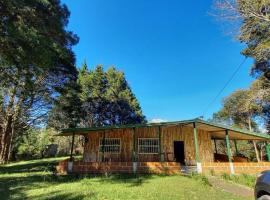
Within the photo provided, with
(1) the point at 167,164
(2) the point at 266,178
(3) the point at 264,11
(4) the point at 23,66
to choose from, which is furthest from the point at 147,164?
(2) the point at 266,178

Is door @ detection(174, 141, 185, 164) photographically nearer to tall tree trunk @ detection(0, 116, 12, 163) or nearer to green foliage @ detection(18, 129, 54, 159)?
tall tree trunk @ detection(0, 116, 12, 163)

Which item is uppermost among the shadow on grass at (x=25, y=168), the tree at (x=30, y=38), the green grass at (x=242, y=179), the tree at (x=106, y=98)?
the tree at (x=106, y=98)

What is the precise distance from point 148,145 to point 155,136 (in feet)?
2.83

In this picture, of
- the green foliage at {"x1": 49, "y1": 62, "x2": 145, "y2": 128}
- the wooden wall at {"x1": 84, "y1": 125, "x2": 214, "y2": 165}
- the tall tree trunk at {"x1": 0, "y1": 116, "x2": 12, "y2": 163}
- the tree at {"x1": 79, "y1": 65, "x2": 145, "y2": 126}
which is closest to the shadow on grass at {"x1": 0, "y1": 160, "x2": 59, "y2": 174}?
the tall tree trunk at {"x1": 0, "y1": 116, "x2": 12, "y2": 163}

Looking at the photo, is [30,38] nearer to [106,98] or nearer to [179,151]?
[179,151]

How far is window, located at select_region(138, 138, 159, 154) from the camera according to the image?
17938 mm

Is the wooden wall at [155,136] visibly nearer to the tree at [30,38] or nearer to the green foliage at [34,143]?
the tree at [30,38]

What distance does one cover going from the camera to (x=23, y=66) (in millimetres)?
11297

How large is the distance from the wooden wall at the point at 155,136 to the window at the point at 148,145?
0.23m

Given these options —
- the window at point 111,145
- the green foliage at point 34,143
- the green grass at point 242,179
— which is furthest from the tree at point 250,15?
the green foliage at point 34,143

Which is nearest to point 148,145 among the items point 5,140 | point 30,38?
point 30,38

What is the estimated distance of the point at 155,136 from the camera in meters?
18.3

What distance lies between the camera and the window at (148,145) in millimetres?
17938

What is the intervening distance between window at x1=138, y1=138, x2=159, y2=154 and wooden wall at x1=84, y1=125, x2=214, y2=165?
23cm
